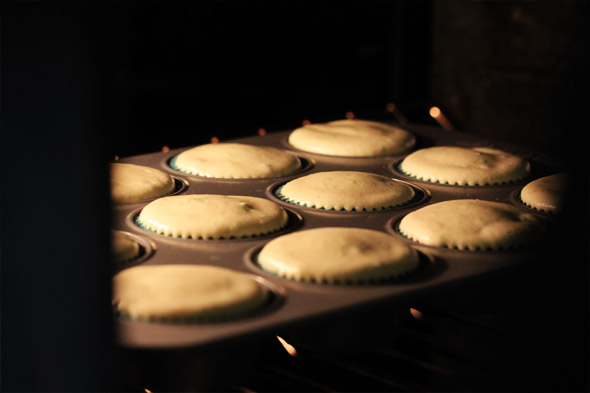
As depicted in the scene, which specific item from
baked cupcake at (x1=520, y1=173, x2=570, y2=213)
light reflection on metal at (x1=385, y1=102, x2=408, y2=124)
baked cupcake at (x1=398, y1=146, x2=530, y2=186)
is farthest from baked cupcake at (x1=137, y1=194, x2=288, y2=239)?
light reflection on metal at (x1=385, y1=102, x2=408, y2=124)

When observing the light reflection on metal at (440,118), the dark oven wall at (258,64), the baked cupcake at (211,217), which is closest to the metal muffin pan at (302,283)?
the baked cupcake at (211,217)

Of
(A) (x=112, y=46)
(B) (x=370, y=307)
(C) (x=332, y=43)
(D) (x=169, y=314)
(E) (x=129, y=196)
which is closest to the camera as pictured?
(A) (x=112, y=46)

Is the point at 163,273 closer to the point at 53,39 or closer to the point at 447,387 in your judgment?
the point at 447,387

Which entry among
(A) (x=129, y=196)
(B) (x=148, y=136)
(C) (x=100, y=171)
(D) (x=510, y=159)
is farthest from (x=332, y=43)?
(C) (x=100, y=171)

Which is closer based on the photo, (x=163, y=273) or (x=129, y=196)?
(x=163, y=273)

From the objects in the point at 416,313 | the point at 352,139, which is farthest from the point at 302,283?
the point at 352,139

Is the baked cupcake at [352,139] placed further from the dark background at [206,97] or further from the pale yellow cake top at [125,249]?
the pale yellow cake top at [125,249]
